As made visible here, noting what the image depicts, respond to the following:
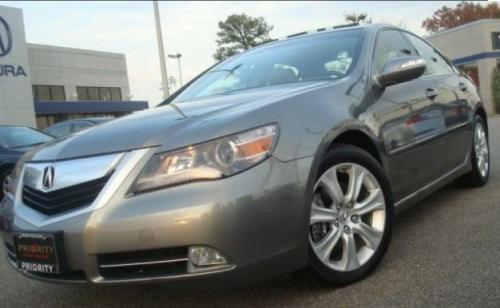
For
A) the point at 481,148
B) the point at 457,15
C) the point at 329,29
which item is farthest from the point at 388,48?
the point at 457,15

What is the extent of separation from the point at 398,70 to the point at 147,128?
5.49 ft

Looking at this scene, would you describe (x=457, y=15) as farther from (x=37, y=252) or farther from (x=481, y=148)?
(x=37, y=252)

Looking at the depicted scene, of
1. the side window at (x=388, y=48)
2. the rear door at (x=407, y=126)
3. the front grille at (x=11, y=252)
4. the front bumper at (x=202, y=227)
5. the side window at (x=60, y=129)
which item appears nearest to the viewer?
the front bumper at (x=202, y=227)

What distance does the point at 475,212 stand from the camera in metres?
4.41

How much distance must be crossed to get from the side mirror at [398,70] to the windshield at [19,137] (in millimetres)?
6722

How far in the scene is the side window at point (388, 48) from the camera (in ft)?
12.6

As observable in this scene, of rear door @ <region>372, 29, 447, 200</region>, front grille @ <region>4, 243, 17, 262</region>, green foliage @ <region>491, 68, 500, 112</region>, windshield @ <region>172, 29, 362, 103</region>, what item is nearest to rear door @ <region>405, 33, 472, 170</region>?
rear door @ <region>372, 29, 447, 200</region>

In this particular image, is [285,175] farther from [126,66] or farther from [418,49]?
[126,66]

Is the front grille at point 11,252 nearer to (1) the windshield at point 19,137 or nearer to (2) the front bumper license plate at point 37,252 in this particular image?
(2) the front bumper license plate at point 37,252

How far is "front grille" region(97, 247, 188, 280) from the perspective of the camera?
2498 mm

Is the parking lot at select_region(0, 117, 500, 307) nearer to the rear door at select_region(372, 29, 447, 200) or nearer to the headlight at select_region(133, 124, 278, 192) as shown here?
the rear door at select_region(372, 29, 447, 200)

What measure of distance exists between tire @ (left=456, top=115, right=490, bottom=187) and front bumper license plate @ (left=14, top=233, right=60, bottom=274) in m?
3.77

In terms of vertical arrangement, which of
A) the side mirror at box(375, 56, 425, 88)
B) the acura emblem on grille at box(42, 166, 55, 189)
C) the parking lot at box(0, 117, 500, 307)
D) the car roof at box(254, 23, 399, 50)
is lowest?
the parking lot at box(0, 117, 500, 307)

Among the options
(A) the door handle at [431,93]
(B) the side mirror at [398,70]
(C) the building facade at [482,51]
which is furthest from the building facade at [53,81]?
(B) the side mirror at [398,70]
